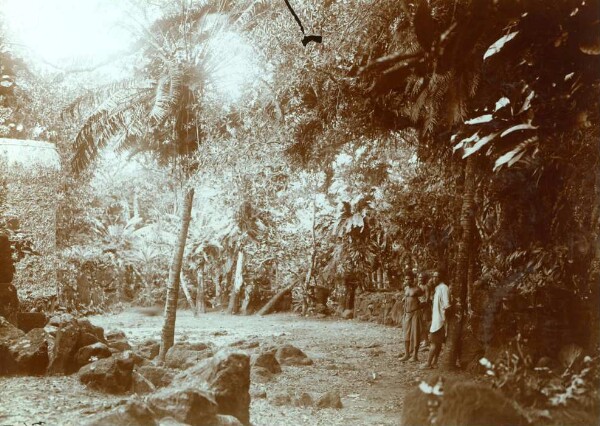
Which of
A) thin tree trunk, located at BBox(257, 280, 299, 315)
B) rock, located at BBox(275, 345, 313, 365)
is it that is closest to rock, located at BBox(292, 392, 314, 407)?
rock, located at BBox(275, 345, 313, 365)

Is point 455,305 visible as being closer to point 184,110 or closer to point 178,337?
point 184,110

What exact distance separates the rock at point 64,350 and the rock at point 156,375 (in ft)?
3.40

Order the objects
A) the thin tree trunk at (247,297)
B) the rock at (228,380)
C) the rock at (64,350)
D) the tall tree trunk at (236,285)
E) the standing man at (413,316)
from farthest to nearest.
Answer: the thin tree trunk at (247,297)
the tall tree trunk at (236,285)
the standing man at (413,316)
the rock at (64,350)
the rock at (228,380)

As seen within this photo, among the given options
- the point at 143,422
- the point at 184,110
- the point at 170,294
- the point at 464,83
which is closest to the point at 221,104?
the point at 184,110

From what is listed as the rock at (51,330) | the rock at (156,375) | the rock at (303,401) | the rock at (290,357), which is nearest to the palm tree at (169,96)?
the rock at (290,357)

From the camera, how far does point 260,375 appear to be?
9258mm

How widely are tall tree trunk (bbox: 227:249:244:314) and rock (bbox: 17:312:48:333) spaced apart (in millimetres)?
10486

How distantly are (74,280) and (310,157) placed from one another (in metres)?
10.2

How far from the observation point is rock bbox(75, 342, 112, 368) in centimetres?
843

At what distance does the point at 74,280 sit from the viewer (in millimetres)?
17766

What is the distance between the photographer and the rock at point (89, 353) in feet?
27.7

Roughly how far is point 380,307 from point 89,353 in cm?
1053

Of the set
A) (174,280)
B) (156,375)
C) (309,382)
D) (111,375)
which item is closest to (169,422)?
(111,375)

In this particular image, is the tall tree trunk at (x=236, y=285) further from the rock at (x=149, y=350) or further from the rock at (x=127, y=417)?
the rock at (x=127, y=417)
